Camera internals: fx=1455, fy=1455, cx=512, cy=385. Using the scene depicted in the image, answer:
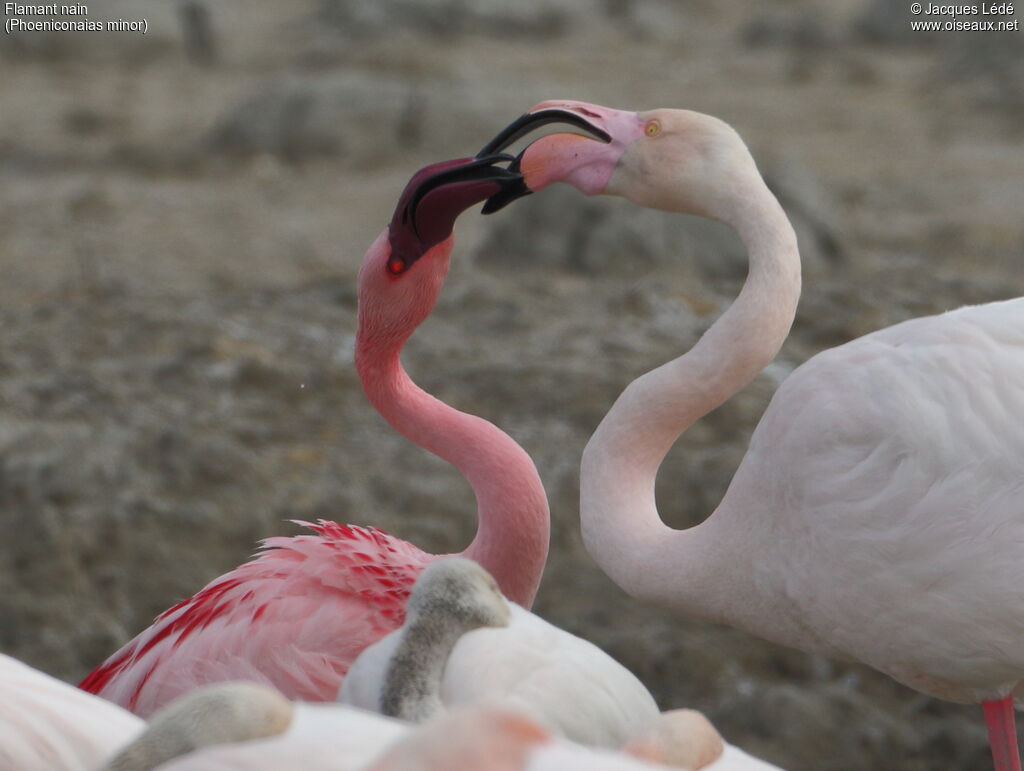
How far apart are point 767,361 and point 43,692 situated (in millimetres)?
1781

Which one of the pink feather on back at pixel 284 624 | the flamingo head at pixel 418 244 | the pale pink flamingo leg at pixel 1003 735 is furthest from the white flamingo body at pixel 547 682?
the pale pink flamingo leg at pixel 1003 735

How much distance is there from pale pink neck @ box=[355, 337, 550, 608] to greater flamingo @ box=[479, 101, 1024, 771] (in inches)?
6.9

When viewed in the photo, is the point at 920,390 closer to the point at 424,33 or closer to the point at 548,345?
the point at 548,345

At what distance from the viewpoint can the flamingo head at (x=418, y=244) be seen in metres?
3.21

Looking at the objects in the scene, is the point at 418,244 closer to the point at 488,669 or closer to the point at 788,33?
the point at 488,669

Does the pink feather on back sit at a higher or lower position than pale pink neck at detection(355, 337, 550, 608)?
lower

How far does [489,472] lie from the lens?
10.9 feet

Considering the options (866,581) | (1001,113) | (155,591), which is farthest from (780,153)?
(866,581)

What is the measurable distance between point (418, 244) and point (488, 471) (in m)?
0.54

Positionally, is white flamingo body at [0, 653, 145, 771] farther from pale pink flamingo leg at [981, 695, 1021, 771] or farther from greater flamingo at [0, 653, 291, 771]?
pale pink flamingo leg at [981, 695, 1021, 771]

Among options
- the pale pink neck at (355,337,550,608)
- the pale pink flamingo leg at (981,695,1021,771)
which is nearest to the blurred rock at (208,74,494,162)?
the pale pink neck at (355,337,550,608)

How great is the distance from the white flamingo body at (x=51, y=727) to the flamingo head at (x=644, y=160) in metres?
1.47

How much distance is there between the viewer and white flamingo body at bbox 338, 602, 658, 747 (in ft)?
8.05

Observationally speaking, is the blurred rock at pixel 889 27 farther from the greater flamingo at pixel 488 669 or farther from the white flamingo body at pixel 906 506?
the greater flamingo at pixel 488 669
